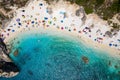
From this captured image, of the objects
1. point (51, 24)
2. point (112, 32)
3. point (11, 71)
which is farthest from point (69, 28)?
point (11, 71)

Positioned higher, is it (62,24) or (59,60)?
(62,24)

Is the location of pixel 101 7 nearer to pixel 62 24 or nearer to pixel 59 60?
pixel 62 24

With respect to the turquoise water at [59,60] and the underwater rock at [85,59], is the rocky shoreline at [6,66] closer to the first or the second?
the turquoise water at [59,60]

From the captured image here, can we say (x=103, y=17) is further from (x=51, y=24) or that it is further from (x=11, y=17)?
(x=11, y=17)

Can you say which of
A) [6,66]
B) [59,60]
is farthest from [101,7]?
[6,66]

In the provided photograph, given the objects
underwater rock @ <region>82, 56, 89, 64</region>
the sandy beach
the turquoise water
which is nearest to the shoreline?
the sandy beach

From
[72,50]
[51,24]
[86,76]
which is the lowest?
[86,76]

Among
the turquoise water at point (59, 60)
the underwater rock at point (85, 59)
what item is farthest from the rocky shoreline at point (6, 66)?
the underwater rock at point (85, 59)
